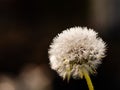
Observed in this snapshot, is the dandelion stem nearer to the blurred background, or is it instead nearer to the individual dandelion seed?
the individual dandelion seed

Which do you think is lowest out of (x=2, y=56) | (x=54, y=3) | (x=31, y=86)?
(x=31, y=86)

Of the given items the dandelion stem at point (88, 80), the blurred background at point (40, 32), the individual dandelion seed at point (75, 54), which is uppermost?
the blurred background at point (40, 32)

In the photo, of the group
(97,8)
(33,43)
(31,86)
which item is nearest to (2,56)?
(33,43)

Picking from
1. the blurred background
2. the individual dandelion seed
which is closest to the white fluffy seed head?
the individual dandelion seed

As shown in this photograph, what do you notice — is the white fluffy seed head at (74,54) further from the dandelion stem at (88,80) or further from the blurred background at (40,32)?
the blurred background at (40,32)

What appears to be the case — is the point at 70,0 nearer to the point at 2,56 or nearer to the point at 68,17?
the point at 68,17

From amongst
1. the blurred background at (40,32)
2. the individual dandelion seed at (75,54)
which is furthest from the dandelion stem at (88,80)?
the blurred background at (40,32)

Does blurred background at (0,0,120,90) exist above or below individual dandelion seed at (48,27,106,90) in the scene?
above
